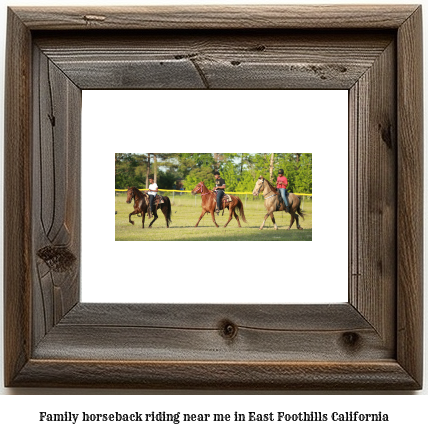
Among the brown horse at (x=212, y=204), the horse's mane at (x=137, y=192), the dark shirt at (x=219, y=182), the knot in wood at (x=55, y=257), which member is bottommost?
the knot in wood at (x=55, y=257)

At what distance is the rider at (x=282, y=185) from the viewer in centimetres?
71

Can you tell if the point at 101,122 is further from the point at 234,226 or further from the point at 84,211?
the point at 234,226

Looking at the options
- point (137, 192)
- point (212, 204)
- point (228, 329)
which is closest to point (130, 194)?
point (137, 192)

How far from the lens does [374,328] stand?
0.70m

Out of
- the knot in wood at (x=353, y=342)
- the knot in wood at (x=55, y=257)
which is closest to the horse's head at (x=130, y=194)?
the knot in wood at (x=55, y=257)

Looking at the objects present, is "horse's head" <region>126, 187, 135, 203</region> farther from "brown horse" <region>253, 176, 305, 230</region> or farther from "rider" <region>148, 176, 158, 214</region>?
"brown horse" <region>253, 176, 305, 230</region>

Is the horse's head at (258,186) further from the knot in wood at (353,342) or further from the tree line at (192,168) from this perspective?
the knot in wood at (353,342)

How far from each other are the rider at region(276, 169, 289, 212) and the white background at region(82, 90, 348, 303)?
0.02m

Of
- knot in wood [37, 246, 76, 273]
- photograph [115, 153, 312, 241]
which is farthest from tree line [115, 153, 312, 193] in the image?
knot in wood [37, 246, 76, 273]

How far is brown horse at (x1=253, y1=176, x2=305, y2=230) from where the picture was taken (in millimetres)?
708

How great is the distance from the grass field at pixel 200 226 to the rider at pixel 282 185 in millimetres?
21

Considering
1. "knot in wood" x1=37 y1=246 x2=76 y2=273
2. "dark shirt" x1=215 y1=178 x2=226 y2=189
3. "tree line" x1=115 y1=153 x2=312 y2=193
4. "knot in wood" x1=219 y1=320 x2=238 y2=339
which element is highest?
"tree line" x1=115 y1=153 x2=312 y2=193
